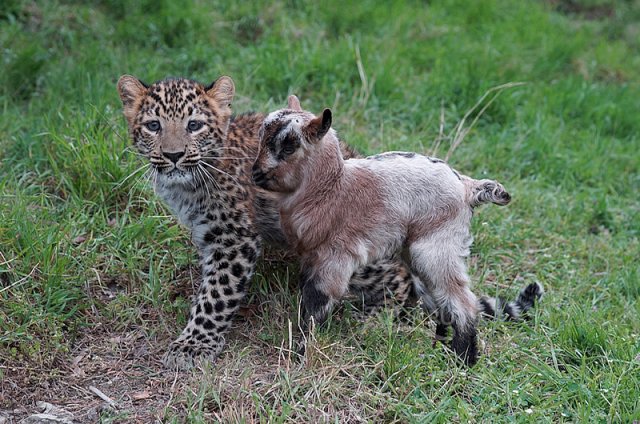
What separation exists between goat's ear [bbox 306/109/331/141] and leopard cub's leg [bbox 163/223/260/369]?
1.07 metres

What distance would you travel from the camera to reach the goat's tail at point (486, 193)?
5.89m

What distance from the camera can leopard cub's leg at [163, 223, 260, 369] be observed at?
621 centimetres

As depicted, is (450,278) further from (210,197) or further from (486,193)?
(210,197)

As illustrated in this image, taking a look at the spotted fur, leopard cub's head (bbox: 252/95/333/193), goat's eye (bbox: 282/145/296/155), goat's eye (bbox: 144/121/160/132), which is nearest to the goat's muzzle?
leopard cub's head (bbox: 252/95/333/193)

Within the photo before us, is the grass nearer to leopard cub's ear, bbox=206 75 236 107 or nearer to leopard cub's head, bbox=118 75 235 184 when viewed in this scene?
leopard cub's head, bbox=118 75 235 184

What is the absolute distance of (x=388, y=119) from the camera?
9.59 metres

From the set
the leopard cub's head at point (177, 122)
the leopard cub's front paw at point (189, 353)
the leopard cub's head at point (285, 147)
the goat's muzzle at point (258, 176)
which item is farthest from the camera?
the leopard cub's head at point (177, 122)

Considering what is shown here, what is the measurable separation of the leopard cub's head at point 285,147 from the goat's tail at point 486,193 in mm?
1095

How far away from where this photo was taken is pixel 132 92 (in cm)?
657

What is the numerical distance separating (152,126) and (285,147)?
1102 millimetres

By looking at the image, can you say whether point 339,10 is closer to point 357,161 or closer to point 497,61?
→ point 497,61

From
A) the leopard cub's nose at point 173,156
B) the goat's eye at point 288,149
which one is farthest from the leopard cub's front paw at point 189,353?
the goat's eye at point 288,149

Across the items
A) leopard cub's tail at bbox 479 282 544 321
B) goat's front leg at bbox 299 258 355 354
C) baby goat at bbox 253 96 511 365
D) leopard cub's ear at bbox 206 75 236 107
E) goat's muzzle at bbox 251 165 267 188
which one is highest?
leopard cub's ear at bbox 206 75 236 107

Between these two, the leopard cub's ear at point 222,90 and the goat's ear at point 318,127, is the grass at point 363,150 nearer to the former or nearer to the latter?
the leopard cub's ear at point 222,90
